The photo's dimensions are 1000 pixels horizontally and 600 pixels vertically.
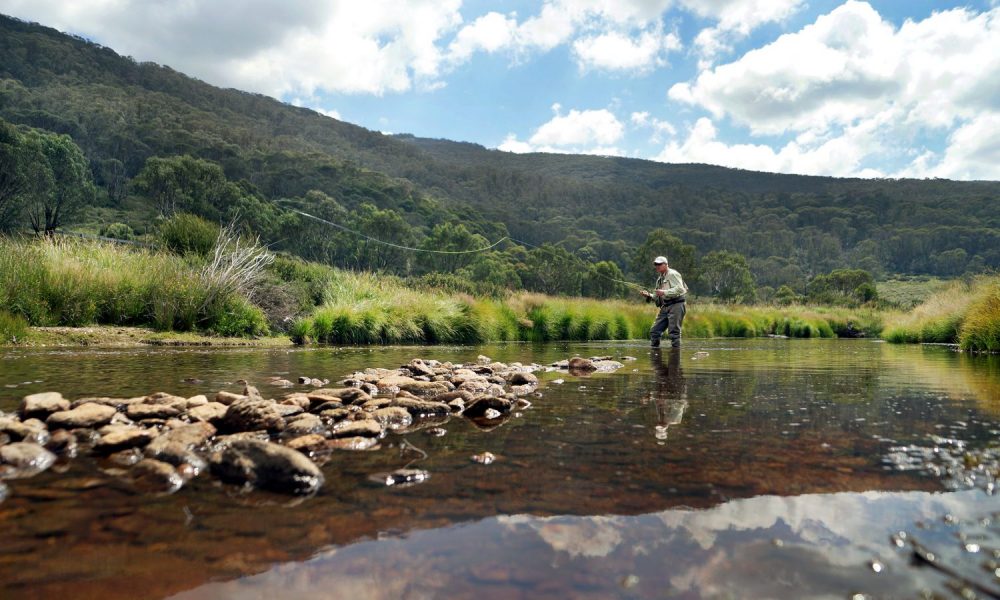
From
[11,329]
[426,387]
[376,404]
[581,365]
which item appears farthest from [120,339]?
[376,404]

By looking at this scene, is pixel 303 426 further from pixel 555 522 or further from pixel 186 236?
pixel 186 236

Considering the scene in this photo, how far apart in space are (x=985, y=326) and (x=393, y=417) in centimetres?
1290

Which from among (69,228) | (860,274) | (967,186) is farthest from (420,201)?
(967,186)

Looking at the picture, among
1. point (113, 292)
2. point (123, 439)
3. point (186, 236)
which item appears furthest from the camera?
point (186, 236)

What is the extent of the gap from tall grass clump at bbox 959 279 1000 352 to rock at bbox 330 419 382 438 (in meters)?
12.9

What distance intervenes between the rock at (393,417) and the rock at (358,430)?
36 centimetres

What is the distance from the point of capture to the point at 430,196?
97.1 metres

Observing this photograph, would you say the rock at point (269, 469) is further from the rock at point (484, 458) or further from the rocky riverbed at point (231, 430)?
the rock at point (484, 458)

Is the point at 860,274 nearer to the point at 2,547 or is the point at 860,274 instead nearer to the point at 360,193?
the point at 360,193

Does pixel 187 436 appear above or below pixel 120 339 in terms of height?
above

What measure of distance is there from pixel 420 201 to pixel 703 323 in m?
68.4

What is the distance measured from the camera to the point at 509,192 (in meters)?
118

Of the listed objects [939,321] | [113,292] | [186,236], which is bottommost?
[939,321]

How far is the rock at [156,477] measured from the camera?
220 centimetres
